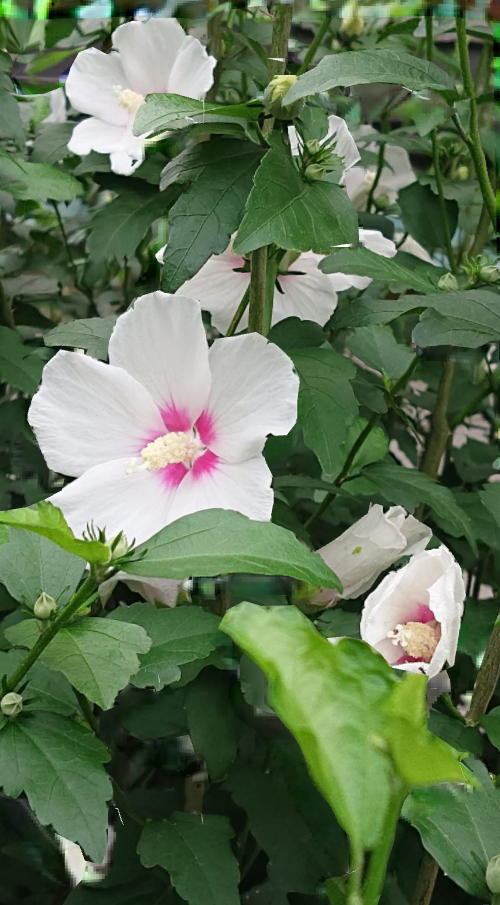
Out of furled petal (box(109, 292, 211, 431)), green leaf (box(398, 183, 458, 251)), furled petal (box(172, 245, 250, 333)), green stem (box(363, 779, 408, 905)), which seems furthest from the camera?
green leaf (box(398, 183, 458, 251))

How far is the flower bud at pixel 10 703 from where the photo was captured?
36 cm

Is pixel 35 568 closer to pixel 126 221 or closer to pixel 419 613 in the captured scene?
pixel 419 613

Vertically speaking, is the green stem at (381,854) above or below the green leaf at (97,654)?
above

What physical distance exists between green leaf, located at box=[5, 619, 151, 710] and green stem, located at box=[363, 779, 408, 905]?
15 cm

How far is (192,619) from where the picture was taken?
411 mm

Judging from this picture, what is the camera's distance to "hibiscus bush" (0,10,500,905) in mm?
307

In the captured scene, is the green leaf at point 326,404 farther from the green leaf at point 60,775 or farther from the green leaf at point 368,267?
the green leaf at point 60,775

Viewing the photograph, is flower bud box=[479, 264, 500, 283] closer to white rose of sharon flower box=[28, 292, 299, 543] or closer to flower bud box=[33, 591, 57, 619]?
white rose of sharon flower box=[28, 292, 299, 543]

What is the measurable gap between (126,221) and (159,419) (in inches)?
8.5

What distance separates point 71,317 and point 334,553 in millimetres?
431

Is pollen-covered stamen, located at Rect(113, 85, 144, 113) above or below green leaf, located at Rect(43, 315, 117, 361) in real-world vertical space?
Answer: above

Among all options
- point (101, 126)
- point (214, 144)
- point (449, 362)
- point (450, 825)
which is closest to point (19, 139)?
point (101, 126)

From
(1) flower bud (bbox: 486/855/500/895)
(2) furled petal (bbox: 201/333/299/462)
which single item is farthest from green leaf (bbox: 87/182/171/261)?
(1) flower bud (bbox: 486/855/500/895)

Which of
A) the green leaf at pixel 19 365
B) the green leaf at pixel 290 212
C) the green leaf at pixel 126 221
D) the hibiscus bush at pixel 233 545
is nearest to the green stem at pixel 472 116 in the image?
the hibiscus bush at pixel 233 545
